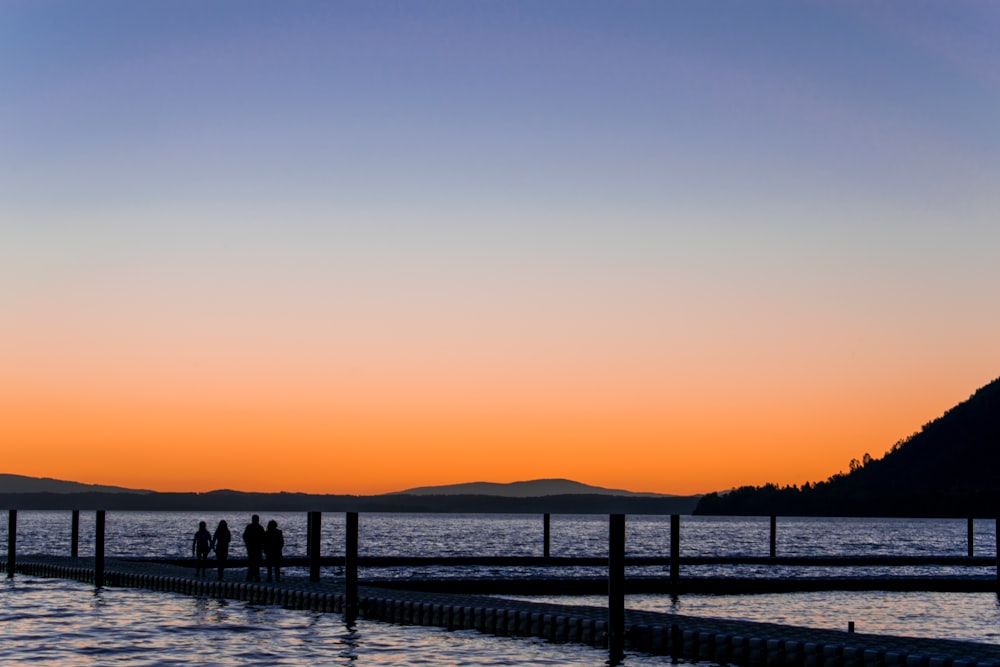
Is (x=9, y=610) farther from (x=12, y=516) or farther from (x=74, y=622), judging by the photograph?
(x=12, y=516)

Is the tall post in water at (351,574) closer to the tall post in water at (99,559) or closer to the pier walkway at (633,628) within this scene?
the pier walkway at (633,628)

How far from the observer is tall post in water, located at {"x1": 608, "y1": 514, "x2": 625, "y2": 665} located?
92.9 ft

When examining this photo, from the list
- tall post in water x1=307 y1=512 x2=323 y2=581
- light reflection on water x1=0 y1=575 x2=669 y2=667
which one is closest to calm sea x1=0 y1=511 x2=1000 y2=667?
light reflection on water x1=0 y1=575 x2=669 y2=667

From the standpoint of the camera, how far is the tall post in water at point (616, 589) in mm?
28312

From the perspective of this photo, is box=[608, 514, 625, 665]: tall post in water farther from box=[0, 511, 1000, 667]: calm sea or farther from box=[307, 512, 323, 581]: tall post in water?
box=[307, 512, 323, 581]: tall post in water

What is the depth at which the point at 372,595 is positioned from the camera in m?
36.6

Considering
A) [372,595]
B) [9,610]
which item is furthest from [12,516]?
[372,595]

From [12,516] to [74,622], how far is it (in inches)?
864

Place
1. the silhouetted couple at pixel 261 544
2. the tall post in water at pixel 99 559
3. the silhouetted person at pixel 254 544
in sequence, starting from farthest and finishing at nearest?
the tall post in water at pixel 99 559
the silhouetted person at pixel 254 544
the silhouetted couple at pixel 261 544

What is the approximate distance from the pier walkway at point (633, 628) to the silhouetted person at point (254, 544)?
821 mm

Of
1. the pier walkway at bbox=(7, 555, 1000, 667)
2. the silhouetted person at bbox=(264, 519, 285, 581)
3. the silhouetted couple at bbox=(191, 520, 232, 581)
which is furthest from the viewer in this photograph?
the silhouetted couple at bbox=(191, 520, 232, 581)

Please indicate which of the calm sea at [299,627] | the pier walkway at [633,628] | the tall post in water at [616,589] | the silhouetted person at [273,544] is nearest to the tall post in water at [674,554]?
the calm sea at [299,627]

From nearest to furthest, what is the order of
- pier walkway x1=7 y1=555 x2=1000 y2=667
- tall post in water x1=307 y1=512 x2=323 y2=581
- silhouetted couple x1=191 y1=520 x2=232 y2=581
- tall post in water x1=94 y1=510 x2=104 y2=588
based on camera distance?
pier walkway x1=7 y1=555 x2=1000 y2=667 < silhouetted couple x1=191 y1=520 x2=232 y2=581 < tall post in water x1=307 y1=512 x2=323 y2=581 < tall post in water x1=94 y1=510 x2=104 y2=588

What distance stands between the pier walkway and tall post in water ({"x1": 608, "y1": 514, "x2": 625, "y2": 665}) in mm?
278
